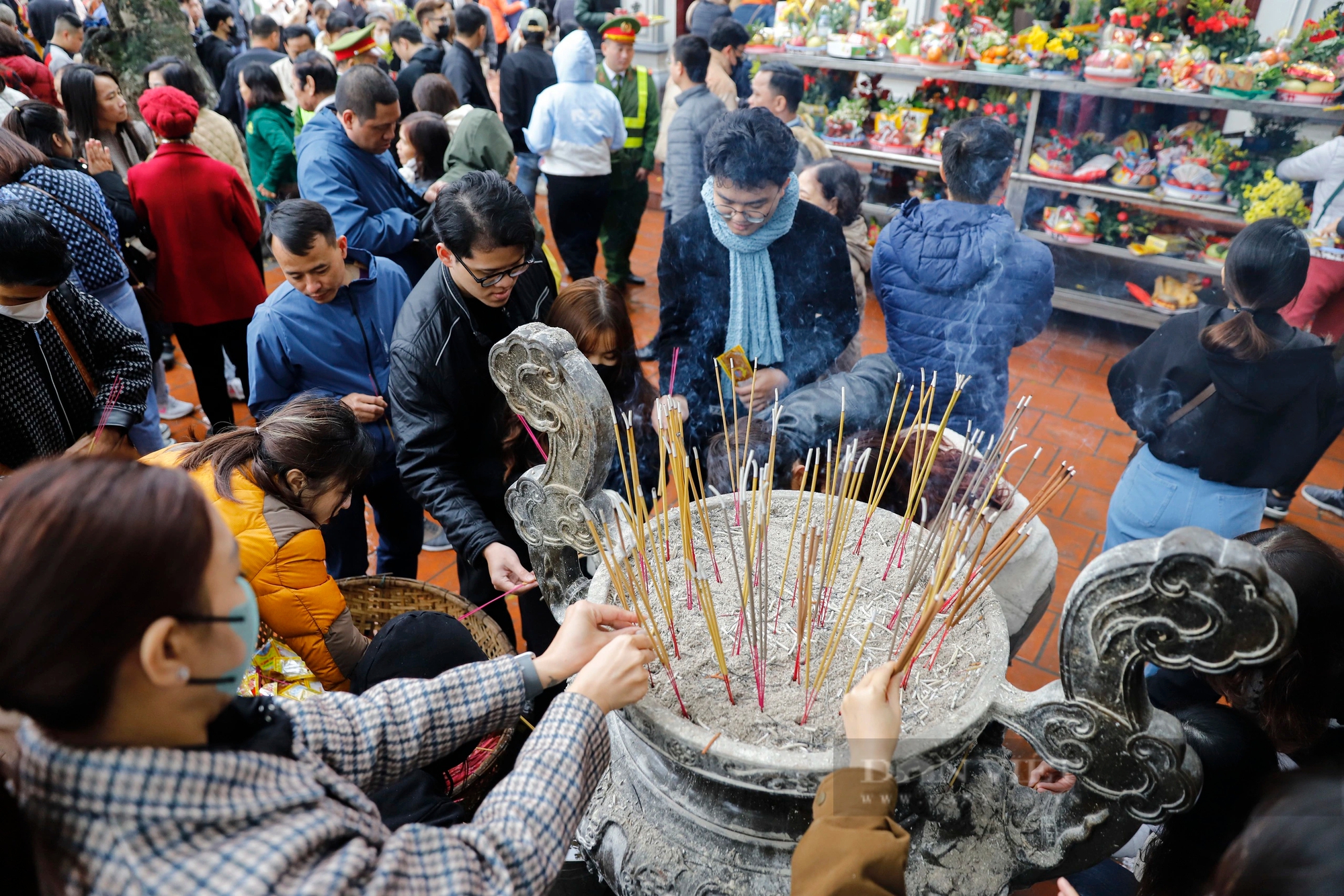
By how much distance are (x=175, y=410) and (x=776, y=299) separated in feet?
10.8

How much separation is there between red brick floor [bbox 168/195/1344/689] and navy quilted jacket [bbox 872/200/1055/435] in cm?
69

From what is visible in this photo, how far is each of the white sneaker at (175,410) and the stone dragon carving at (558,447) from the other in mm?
3167

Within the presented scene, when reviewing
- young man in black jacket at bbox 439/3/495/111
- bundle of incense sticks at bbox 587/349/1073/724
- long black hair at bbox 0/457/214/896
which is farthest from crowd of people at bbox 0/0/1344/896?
young man in black jacket at bbox 439/3/495/111

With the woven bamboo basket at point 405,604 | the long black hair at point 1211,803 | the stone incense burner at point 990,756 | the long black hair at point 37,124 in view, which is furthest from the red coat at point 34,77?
the long black hair at point 1211,803

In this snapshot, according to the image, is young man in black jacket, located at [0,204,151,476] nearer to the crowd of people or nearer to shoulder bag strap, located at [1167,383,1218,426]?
the crowd of people

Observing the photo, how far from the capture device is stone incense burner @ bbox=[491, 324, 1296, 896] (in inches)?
37.2

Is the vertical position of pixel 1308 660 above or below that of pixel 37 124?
below

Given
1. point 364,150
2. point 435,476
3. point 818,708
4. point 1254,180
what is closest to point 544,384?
point 435,476

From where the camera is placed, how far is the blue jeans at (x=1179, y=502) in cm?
223

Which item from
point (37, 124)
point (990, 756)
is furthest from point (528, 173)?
point (990, 756)

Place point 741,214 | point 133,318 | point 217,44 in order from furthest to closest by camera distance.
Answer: point 217,44 → point 133,318 → point 741,214

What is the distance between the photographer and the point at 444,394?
204 centimetres

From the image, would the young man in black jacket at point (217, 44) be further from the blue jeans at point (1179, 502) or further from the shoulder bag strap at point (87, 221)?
the blue jeans at point (1179, 502)

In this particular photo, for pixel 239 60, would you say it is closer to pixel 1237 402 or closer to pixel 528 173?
pixel 528 173
